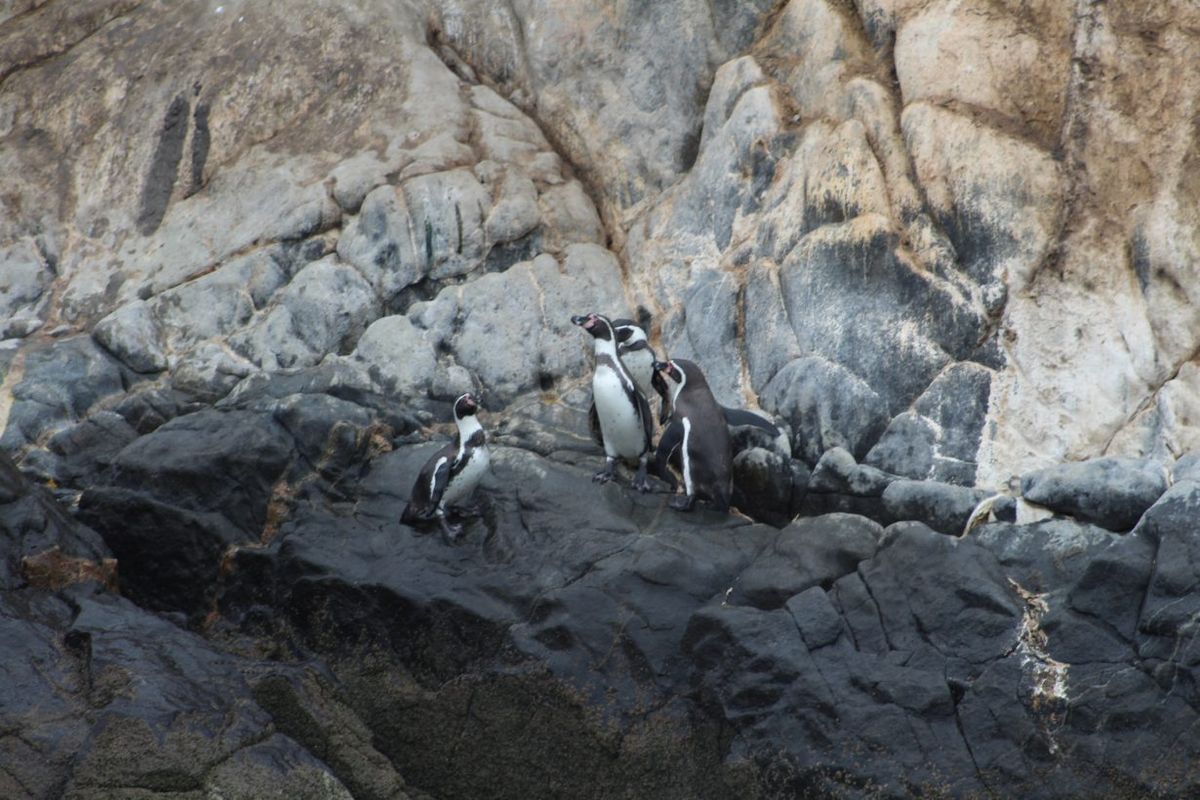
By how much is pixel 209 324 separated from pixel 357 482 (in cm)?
232

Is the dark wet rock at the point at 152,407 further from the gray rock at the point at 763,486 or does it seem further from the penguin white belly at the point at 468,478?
the gray rock at the point at 763,486

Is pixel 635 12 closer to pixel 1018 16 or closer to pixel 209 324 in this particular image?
pixel 1018 16

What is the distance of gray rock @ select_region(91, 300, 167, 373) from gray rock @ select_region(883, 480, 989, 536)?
18.8ft

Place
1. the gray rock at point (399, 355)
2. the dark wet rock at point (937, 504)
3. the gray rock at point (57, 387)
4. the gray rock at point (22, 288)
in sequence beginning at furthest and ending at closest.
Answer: the gray rock at point (22, 288) < the gray rock at point (399, 355) < the gray rock at point (57, 387) < the dark wet rock at point (937, 504)

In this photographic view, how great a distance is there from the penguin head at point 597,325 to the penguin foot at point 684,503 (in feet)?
4.77

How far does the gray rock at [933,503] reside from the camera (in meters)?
8.98

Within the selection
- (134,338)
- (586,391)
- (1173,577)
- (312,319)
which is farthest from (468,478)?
(1173,577)

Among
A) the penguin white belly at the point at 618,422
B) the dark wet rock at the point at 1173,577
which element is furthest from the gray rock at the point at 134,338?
the dark wet rock at the point at 1173,577

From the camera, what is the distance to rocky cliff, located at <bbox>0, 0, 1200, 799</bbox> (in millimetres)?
8062

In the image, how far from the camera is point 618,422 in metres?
9.98

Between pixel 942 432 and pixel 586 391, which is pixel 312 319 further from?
pixel 942 432

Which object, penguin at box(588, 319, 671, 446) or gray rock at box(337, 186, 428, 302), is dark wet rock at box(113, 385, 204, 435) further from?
penguin at box(588, 319, 671, 446)

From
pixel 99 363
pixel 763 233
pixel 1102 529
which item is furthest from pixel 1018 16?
pixel 99 363

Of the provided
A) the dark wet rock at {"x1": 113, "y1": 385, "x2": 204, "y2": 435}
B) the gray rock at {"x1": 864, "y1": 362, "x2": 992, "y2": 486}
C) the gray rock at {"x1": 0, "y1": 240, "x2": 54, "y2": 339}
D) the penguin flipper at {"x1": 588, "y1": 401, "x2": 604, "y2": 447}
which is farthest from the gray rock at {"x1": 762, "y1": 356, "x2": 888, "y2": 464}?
the gray rock at {"x1": 0, "y1": 240, "x2": 54, "y2": 339}
